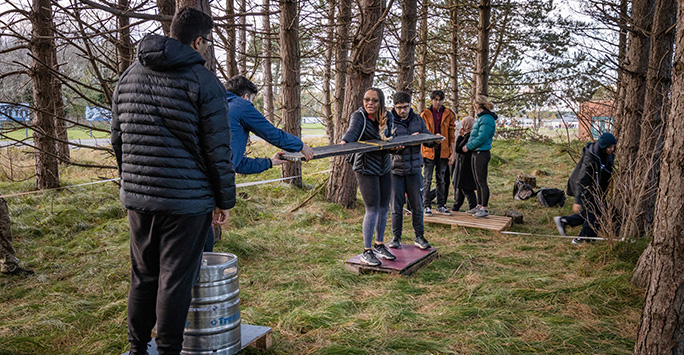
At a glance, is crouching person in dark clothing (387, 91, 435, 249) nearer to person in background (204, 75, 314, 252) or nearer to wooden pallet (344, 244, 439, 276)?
wooden pallet (344, 244, 439, 276)

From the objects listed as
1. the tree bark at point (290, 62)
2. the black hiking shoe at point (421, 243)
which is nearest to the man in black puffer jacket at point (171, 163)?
the black hiking shoe at point (421, 243)

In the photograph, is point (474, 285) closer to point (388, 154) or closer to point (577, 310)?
point (577, 310)

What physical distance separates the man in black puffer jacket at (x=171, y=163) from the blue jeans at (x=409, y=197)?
334 cm

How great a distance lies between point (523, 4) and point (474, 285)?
38.8ft

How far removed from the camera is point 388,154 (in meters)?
5.39

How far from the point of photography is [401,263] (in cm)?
567

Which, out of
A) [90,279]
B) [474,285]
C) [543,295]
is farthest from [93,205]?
[543,295]

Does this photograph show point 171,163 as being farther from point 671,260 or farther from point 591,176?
point 591,176

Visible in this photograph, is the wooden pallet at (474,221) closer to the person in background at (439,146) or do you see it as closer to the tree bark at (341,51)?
the person in background at (439,146)

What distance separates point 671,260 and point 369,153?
2.88 metres

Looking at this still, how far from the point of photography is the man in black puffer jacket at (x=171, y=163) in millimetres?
2770

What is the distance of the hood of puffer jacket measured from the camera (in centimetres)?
271

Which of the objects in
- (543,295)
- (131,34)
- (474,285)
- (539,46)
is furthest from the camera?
(539,46)

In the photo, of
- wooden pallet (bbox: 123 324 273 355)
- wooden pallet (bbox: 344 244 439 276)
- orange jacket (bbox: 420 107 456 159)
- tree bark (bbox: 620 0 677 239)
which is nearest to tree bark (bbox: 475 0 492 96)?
orange jacket (bbox: 420 107 456 159)
